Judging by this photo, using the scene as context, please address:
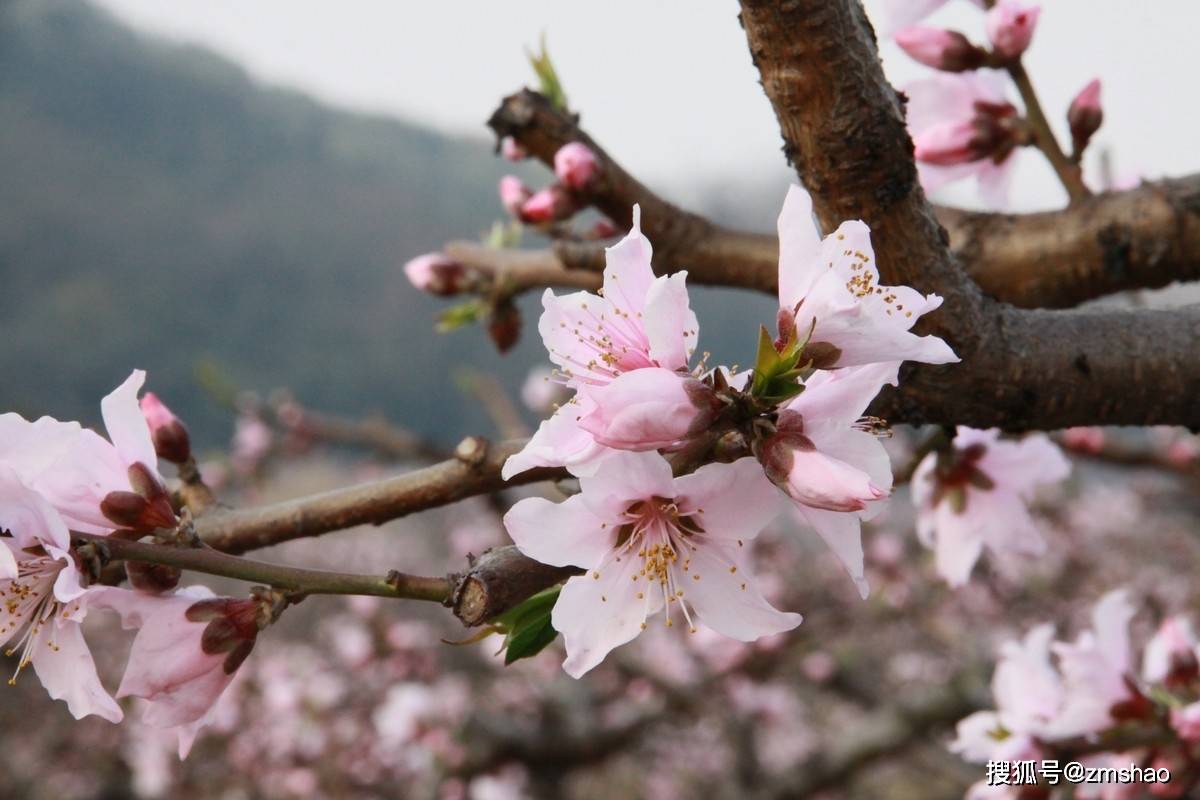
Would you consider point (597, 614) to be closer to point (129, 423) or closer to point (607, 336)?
point (607, 336)

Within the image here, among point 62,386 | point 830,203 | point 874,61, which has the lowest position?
point 62,386

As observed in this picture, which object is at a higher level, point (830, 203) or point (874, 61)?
point (874, 61)

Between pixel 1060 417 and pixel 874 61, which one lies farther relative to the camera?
pixel 1060 417

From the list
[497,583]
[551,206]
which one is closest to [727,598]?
[497,583]

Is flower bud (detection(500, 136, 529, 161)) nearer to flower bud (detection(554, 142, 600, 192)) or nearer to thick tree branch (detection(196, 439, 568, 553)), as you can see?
flower bud (detection(554, 142, 600, 192))

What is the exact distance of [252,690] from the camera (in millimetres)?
4887

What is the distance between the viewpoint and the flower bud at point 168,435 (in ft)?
2.82

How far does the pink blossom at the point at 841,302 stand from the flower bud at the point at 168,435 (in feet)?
1.99

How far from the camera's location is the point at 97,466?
64 centimetres

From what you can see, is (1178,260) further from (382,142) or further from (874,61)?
(382,142)

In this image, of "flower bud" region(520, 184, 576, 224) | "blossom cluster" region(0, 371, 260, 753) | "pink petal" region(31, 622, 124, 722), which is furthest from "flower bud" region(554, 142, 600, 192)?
"pink petal" region(31, 622, 124, 722)

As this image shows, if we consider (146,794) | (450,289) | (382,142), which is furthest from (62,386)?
(450,289)

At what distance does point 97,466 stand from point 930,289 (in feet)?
2.10

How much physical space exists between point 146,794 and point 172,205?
29518 mm
